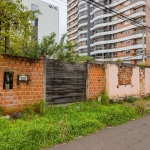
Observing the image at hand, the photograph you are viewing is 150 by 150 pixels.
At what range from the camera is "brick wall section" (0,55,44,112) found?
15.6 feet

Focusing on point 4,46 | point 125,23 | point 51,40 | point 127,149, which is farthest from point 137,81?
point 125,23

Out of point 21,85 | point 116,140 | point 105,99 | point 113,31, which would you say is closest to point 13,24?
point 21,85

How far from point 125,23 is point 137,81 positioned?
98.1ft

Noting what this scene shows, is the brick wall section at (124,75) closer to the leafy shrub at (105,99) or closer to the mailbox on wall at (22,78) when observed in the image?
the leafy shrub at (105,99)

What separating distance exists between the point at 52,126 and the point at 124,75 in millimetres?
6081

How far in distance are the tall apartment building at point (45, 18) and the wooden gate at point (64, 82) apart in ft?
76.4

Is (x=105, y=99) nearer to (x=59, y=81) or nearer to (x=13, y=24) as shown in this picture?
(x=59, y=81)

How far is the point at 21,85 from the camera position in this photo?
5129 mm

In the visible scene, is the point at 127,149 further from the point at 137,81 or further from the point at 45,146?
the point at 137,81

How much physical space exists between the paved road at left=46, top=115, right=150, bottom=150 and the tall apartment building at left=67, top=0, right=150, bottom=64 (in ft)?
84.4

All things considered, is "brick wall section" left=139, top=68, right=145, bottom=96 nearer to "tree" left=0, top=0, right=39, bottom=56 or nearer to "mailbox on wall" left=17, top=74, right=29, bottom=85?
"tree" left=0, top=0, right=39, bottom=56

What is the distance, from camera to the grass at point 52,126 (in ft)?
10.4

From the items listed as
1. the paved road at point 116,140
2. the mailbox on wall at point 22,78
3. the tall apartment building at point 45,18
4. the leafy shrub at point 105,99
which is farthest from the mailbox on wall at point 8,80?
the tall apartment building at point 45,18

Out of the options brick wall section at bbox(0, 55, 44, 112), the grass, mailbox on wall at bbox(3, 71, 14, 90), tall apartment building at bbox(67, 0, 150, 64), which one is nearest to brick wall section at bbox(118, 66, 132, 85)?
the grass
